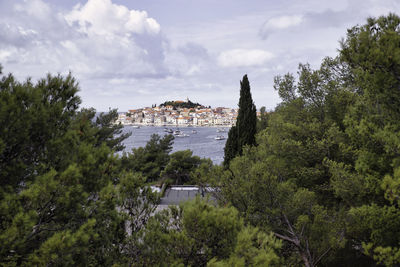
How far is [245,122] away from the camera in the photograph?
2078 cm

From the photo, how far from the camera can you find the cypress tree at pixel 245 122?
20.7 metres

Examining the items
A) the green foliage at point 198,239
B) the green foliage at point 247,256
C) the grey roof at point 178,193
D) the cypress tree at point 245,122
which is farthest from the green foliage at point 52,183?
the cypress tree at point 245,122

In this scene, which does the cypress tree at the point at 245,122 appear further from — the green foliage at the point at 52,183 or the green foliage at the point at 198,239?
the green foliage at the point at 52,183

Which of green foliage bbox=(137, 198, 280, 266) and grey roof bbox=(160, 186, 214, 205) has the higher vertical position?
green foliage bbox=(137, 198, 280, 266)

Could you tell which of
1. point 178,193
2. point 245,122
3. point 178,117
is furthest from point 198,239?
point 178,117

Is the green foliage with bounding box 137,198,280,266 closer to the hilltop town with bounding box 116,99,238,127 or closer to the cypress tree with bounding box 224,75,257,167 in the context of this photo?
the cypress tree with bounding box 224,75,257,167

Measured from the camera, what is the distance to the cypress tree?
2073 centimetres

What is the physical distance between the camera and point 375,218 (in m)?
6.82

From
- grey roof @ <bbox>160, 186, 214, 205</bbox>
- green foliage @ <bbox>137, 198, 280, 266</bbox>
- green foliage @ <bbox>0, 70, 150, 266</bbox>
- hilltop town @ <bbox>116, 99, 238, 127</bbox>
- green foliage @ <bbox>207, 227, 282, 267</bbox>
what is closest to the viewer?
green foliage @ <bbox>0, 70, 150, 266</bbox>

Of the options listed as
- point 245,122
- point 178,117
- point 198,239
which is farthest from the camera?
point 178,117

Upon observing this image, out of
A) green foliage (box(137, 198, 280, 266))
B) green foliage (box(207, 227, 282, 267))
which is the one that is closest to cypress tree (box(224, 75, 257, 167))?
green foliage (box(137, 198, 280, 266))

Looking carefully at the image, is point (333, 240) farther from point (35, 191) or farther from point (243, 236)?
point (35, 191)

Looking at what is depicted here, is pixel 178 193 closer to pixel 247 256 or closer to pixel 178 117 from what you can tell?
pixel 247 256

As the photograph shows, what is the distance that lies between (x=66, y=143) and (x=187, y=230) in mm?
2690
